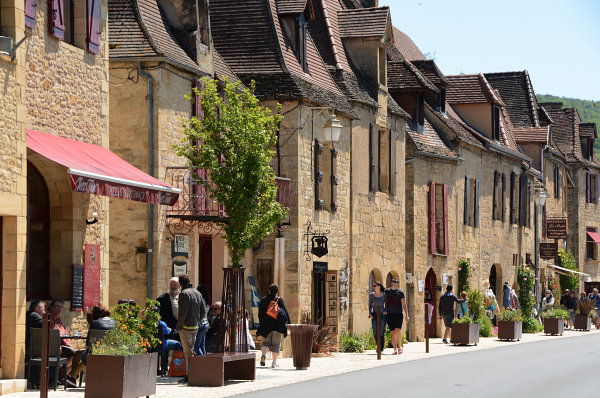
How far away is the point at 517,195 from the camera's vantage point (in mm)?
45250

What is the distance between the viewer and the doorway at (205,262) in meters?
24.3

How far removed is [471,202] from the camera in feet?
130

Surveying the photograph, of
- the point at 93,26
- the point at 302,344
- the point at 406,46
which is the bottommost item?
the point at 302,344

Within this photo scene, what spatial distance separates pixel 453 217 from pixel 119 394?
2553cm

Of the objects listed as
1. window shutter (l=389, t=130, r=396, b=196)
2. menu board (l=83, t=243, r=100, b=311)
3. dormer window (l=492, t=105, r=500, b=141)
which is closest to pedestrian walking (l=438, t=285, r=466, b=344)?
window shutter (l=389, t=130, r=396, b=196)

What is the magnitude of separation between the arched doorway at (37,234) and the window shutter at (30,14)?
2.12m

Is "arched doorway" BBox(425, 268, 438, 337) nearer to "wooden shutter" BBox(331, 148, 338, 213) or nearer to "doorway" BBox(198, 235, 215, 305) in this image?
"wooden shutter" BBox(331, 148, 338, 213)

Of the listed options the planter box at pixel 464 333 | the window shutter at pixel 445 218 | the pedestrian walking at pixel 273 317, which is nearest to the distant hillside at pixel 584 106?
the window shutter at pixel 445 218

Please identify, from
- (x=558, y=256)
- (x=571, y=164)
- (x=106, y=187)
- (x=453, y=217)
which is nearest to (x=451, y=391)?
(x=106, y=187)

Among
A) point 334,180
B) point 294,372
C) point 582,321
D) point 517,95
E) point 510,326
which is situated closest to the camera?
point 294,372

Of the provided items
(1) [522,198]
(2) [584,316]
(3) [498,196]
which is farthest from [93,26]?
(1) [522,198]

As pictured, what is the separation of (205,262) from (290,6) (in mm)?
6762

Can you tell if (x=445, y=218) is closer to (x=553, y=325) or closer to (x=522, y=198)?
(x=553, y=325)

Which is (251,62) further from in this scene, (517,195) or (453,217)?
(517,195)
